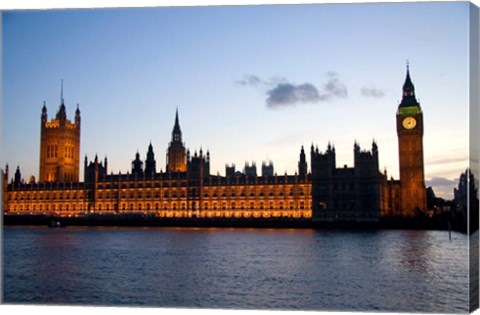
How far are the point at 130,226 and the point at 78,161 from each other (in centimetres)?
2430

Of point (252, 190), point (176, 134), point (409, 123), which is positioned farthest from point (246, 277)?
point (176, 134)

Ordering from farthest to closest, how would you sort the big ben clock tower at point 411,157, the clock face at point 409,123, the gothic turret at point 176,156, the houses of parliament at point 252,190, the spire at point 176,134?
the spire at point 176,134 → the gothic turret at point 176,156 → the clock face at point 409,123 → the big ben clock tower at point 411,157 → the houses of parliament at point 252,190

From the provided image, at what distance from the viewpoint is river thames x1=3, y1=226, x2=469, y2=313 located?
15.1m

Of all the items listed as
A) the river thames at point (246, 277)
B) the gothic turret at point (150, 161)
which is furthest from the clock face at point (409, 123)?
the river thames at point (246, 277)

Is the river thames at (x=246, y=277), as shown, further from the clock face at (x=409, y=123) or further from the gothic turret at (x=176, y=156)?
the gothic turret at (x=176, y=156)

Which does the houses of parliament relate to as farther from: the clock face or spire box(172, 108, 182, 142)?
spire box(172, 108, 182, 142)

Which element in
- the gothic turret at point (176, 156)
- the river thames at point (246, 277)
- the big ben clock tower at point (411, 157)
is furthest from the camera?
the gothic turret at point (176, 156)

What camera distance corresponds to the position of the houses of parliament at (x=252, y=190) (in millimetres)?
54250

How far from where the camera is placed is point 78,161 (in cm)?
7981

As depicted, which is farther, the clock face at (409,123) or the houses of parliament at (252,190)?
the clock face at (409,123)

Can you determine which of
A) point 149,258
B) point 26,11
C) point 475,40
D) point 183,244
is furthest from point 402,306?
point 183,244

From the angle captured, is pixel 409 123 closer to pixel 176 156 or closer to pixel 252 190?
pixel 252 190

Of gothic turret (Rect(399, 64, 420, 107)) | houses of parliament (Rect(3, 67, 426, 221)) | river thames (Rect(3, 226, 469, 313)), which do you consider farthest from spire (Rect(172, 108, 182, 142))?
river thames (Rect(3, 226, 469, 313))

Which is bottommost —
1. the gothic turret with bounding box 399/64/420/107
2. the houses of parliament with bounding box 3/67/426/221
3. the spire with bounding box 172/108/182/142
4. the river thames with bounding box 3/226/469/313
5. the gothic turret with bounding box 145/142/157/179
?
the river thames with bounding box 3/226/469/313
